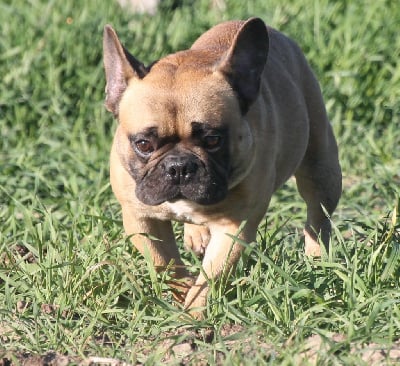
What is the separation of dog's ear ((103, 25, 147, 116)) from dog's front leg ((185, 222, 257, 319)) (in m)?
0.82

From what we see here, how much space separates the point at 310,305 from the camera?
16.0 feet

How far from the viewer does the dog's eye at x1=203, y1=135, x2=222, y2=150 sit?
201 inches

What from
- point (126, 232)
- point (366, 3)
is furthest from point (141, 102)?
point (366, 3)

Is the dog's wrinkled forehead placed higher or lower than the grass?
higher

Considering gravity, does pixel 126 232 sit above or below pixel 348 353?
→ below

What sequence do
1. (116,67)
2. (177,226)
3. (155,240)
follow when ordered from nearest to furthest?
(116,67) → (155,240) → (177,226)

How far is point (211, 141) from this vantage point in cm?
512

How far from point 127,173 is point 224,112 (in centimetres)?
58

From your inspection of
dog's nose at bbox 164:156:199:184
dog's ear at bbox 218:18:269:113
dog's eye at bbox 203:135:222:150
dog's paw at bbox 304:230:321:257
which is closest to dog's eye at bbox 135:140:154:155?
dog's nose at bbox 164:156:199:184

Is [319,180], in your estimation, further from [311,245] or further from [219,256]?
[219,256]

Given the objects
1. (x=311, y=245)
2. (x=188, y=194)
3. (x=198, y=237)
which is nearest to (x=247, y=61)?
(x=188, y=194)

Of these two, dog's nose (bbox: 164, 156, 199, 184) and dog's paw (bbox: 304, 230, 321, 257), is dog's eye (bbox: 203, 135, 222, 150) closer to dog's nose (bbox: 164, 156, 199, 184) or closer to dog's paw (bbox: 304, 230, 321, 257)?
dog's nose (bbox: 164, 156, 199, 184)

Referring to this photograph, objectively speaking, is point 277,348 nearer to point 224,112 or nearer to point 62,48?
point 224,112

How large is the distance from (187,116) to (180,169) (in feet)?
0.85
